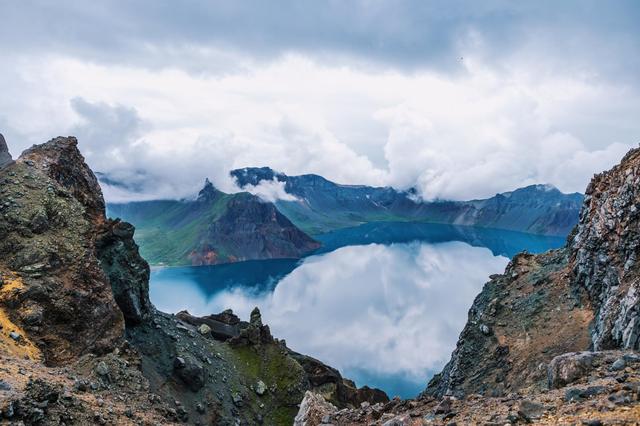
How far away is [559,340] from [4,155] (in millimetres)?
61078

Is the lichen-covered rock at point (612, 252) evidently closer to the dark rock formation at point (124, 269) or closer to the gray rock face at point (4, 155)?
the dark rock formation at point (124, 269)

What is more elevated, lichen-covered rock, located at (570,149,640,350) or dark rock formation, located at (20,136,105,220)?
dark rock formation, located at (20,136,105,220)

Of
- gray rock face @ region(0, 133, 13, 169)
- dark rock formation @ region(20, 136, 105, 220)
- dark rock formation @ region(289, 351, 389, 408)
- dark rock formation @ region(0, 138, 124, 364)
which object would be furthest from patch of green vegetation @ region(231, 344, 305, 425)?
gray rock face @ region(0, 133, 13, 169)

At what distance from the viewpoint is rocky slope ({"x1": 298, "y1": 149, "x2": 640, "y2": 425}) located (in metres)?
15.8

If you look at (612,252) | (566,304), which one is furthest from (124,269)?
(612,252)

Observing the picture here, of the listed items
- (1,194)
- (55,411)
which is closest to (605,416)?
(55,411)

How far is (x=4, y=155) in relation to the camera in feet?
173

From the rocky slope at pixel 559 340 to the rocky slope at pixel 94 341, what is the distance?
43.4 feet

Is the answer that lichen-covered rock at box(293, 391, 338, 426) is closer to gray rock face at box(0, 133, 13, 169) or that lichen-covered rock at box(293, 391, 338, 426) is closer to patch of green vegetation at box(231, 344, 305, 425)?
patch of green vegetation at box(231, 344, 305, 425)

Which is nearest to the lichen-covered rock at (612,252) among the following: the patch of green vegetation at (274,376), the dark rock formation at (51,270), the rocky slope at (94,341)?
the rocky slope at (94,341)

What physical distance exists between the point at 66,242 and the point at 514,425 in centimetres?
4281

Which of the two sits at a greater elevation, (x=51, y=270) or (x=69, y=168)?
(x=69, y=168)

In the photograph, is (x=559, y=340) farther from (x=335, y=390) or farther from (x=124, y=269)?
(x=124, y=269)

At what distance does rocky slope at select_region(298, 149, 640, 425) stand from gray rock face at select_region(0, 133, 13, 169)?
144 ft
